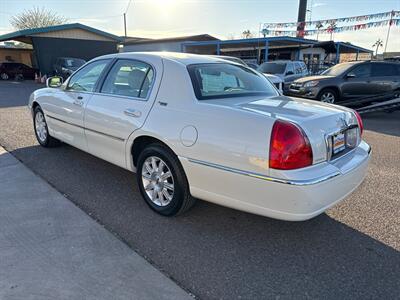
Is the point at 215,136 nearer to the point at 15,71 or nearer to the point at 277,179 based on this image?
the point at 277,179

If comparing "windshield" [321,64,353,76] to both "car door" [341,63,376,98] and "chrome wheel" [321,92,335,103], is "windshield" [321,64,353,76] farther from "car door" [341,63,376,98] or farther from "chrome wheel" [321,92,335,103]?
"chrome wheel" [321,92,335,103]

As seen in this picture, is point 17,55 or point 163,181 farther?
point 17,55

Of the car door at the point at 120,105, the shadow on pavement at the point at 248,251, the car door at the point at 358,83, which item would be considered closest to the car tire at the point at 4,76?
the car door at the point at 358,83

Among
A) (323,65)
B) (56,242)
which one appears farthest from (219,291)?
(323,65)

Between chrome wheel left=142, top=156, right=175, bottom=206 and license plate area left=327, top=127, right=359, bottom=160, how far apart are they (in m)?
1.49

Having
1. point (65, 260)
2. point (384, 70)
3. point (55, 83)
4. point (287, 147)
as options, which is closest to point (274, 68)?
point (384, 70)

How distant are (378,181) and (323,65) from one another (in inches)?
896

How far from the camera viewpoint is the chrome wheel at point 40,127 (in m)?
5.69

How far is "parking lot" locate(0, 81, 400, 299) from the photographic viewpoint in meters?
2.50

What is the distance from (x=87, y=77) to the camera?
4.61 m

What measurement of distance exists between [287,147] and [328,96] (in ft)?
29.5

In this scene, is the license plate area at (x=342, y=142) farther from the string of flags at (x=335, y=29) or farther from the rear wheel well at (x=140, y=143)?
the string of flags at (x=335, y=29)

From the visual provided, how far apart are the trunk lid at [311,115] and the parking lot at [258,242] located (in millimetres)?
859

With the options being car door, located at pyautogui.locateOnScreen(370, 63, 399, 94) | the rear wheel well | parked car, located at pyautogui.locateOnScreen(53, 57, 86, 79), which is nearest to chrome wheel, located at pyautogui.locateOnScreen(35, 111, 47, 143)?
the rear wheel well
